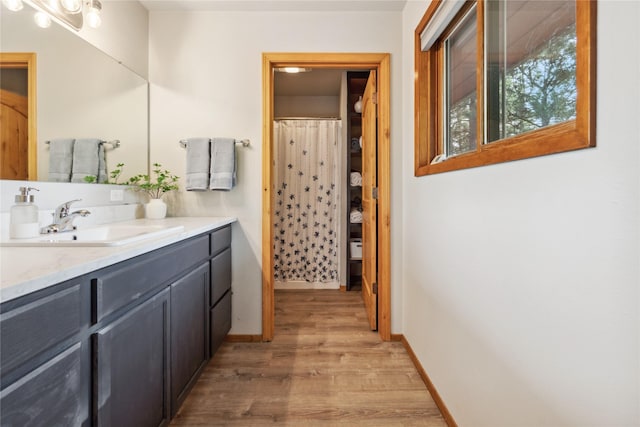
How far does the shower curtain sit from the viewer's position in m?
3.76

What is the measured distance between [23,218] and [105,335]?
71cm

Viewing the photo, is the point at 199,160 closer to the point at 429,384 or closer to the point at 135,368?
the point at 135,368

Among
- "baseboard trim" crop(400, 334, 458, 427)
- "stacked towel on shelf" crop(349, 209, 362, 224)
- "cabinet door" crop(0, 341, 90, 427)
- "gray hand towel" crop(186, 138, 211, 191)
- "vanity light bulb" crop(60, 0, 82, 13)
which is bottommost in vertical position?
"baseboard trim" crop(400, 334, 458, 427)

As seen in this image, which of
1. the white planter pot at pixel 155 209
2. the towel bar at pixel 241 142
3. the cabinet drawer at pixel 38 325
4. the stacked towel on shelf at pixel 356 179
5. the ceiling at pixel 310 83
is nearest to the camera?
the cabinet drawer at pixel 38 325

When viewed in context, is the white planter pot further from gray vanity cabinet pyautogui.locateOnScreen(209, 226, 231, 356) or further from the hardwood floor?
the hardwood floor

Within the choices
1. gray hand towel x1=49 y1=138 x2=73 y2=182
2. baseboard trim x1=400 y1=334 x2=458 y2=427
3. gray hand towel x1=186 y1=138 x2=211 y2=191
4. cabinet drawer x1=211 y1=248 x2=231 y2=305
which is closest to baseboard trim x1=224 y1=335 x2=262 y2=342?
cabinet drawer x1=211 y1=248 x2=231 y2=305

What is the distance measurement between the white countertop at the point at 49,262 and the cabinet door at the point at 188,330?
1.23ft

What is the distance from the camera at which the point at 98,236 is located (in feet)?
5.45

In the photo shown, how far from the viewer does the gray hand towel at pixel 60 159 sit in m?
1.58

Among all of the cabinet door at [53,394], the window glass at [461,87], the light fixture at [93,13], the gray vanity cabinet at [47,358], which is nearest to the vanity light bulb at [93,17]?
the light fixture at [93,13]

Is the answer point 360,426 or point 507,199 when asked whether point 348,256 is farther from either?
point 507,199

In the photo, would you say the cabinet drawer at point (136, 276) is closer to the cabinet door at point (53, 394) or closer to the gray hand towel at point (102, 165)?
the cabinet door at point (53, 394)

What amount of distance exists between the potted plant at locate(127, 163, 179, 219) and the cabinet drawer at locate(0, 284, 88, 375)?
1470mm

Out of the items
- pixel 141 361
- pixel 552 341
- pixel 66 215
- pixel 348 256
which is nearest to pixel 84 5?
pixel 66 215
